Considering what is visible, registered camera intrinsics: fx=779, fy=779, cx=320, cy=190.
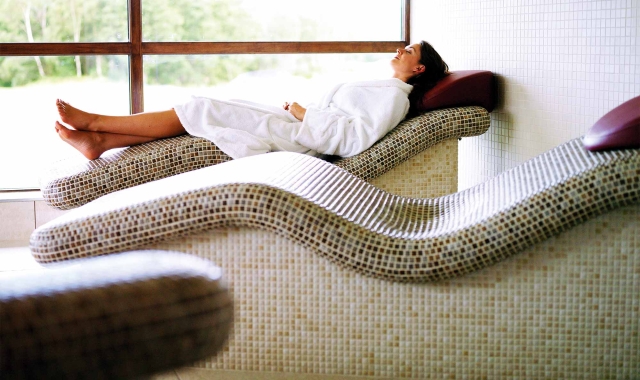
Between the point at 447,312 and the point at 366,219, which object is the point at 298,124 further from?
the point at 447,312

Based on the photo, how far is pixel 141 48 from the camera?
14.2ft

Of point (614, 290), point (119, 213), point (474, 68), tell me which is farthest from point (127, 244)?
point (474, 68)

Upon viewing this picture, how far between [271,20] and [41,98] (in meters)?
1.36

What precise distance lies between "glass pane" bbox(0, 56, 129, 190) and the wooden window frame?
0.04 meters

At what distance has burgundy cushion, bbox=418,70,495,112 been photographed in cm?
339

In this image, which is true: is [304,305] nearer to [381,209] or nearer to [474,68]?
[381,209]

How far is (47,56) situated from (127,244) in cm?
257

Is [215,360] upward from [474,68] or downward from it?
downward

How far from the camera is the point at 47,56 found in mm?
4223

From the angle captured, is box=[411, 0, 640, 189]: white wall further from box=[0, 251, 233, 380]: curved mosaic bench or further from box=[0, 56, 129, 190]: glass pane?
box=[0, 251, 233, 380]: curved mosaic bench

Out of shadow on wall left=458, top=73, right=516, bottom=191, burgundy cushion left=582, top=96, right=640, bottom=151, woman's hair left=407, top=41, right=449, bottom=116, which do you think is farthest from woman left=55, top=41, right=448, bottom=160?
burgundy cushion left=582, top=96, right=640, bottom=151

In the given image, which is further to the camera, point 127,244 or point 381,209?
point 381,209

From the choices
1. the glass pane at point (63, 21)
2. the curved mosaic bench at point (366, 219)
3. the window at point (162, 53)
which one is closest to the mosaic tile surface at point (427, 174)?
the curved mosaic bench at point (366, 219)

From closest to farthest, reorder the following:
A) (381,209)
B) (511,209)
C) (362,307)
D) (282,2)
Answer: (511,209) → (362,307) → (381,209) → (282,2)
